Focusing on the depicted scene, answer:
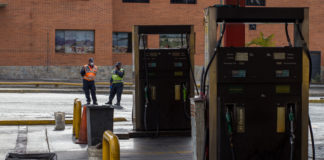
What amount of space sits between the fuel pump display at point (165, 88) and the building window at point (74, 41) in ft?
97.9

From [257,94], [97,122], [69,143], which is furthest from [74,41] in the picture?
[257,94]

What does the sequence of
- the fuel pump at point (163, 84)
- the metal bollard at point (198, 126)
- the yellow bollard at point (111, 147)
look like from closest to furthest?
the yellow bollard at point (111, 147) < the metal bollard at point (198, 126) < the fuel pump at point (163, 84)

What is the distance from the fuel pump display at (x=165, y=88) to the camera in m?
12.4

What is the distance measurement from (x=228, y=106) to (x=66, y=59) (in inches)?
1426

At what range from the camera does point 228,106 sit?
640 centimetres

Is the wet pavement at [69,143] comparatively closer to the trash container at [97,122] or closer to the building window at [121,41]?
the trash container at [97,122]

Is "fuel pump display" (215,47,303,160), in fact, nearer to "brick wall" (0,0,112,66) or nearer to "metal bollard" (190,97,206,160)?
"metal bollard" (190,97,206,160)

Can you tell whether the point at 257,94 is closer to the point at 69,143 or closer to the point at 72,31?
the point at 69,143

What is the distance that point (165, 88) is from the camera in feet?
41.4

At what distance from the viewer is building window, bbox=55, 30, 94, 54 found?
41.5m

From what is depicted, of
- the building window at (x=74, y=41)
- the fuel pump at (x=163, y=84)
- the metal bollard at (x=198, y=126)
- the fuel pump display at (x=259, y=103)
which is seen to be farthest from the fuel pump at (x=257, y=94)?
the building window at (x=74, y=41)

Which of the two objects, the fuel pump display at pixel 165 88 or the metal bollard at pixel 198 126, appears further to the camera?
the fuel pump display at pixel 165 88

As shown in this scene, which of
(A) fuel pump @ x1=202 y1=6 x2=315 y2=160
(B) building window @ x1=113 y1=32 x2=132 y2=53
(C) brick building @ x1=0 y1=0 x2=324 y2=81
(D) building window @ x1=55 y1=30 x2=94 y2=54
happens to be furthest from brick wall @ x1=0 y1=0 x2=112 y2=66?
(A) fuel pump @ x1=202 y1=6 x2=315 y2=160

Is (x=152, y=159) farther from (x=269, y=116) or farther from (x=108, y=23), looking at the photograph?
(x=108, y=23)
